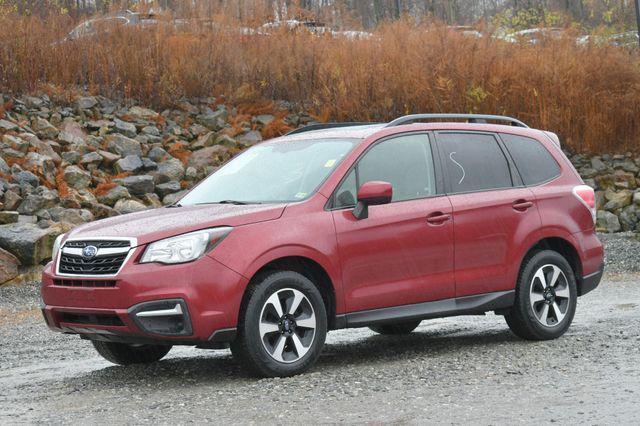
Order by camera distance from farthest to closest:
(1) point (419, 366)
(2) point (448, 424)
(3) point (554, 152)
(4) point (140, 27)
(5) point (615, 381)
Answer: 1. (4) point (140, 27)
2. (3) point (554, 152)
3. (1) point (419, 366)
4. (5) point (615, 381)
5. (2) point (448, 424)

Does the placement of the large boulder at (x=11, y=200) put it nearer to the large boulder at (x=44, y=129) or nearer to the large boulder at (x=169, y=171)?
the large boulder at (x=44, y=129)

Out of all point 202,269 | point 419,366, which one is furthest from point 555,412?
point 202,269

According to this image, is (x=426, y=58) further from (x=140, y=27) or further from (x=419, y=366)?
(x=419, y=366)

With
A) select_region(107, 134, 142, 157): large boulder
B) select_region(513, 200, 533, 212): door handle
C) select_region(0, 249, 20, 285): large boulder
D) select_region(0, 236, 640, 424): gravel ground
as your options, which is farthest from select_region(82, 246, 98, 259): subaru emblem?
select_region(107, 134, 142, 157): large boulder

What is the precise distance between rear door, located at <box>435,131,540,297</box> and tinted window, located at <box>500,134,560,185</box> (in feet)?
0.39

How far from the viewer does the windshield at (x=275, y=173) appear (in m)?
7.97

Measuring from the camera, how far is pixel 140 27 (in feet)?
74.4

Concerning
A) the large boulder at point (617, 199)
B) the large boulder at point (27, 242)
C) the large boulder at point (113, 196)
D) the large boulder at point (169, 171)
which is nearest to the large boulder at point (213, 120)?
the large boulder at point (169, 171)

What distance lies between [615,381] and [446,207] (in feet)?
6.60

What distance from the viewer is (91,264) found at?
731 centimetres

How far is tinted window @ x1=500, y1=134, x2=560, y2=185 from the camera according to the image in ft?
30.5

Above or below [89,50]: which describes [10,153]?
below

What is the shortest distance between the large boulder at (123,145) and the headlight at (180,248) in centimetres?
1295

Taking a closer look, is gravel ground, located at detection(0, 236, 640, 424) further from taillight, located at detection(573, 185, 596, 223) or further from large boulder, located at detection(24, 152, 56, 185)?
large boulder, located at detection(24, 152, 56, 185)
